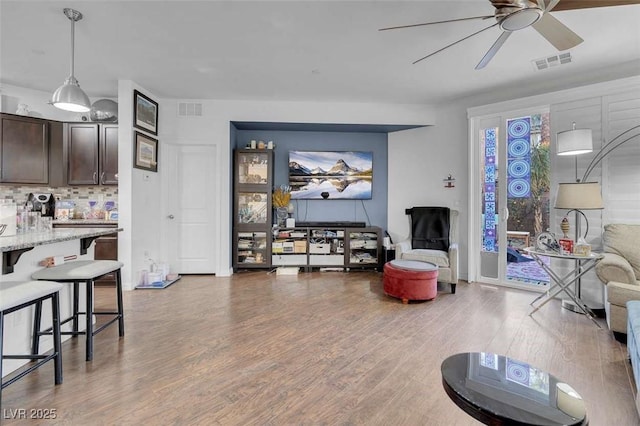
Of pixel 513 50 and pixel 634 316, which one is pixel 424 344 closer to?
pixel 634 316

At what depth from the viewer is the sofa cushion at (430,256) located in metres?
4.14

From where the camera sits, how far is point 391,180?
550 cm

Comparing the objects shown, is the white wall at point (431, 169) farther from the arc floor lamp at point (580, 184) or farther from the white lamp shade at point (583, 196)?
the white lamp shade at point (583, 196)

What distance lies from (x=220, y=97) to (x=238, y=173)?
1196mm

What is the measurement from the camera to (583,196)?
3125mm

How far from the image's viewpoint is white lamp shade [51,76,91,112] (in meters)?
2.61

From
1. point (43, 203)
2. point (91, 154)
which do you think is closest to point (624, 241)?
point (91, 154)

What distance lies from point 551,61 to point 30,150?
674 centimetres

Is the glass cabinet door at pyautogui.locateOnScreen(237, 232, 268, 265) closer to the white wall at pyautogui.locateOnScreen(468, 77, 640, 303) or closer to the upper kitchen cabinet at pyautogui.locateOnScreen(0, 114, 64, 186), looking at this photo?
the upper kitchen cabinet at pyautogui.locateOnScreen(0, 114, 64, 186)

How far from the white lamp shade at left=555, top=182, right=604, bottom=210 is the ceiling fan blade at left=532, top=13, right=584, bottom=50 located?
1.47 m

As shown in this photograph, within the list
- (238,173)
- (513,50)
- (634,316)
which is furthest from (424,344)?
(238,173)

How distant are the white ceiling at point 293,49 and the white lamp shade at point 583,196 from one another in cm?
141

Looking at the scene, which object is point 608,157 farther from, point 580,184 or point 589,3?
point 589,3

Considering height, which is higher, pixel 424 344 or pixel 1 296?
pixel 1 296
